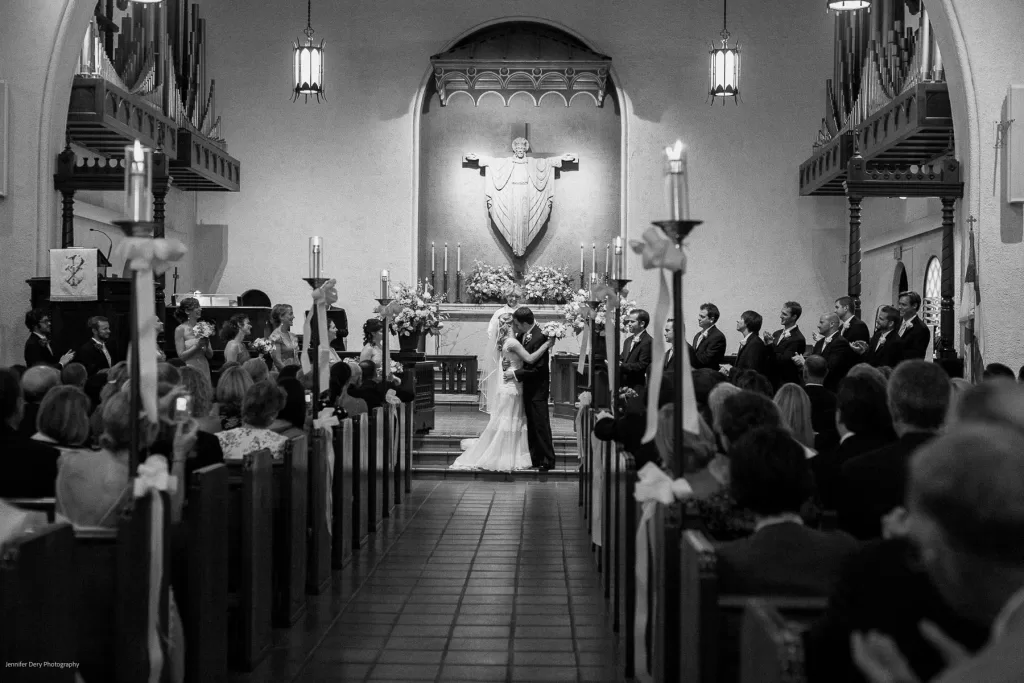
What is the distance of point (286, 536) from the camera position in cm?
502

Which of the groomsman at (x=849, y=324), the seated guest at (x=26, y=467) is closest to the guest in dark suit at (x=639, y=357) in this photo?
the groomsman at (x=849, y=324)

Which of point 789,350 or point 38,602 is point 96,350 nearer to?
point 789,350

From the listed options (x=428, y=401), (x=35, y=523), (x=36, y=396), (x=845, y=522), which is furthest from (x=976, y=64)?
(x=35, y=523)

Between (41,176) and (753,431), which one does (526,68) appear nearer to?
(41,176)

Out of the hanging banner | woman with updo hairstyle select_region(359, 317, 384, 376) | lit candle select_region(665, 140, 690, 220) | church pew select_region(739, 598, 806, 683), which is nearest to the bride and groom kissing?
woman with updo hairstyle select_region(359, 317, 384, 376)

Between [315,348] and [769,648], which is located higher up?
[315,348]

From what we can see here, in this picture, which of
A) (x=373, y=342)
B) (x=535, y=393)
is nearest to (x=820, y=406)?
(x=535, y=393)

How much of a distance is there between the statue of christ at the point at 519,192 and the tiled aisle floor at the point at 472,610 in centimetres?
822

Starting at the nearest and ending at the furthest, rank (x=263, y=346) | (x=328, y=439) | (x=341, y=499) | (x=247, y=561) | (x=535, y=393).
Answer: (x=247, y=561), (x=328, y=439), (x=341, y=499), (x=263, y=346), (x=535, y=393)

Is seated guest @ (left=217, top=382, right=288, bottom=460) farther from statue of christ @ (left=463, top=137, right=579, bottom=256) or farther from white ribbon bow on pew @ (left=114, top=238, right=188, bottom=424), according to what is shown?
statue of christ @ (left=463, top=137, right=579, bottom=256)

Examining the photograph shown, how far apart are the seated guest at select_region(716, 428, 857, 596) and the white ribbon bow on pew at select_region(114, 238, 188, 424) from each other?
188 centimetres

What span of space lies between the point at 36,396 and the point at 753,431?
3.92 m

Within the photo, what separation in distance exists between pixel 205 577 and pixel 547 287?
38.6 feet

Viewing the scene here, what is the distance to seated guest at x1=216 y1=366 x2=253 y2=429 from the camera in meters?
5.46
